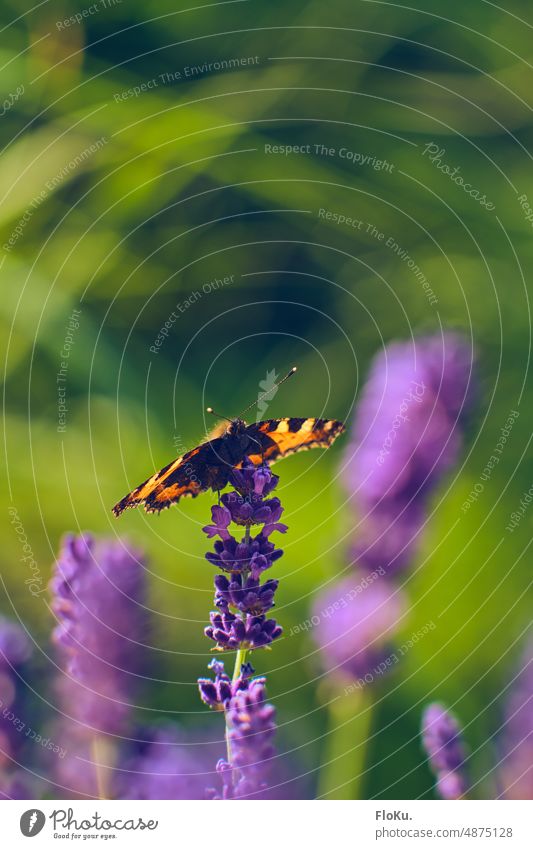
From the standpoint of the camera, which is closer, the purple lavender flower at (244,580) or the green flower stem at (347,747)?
the purple lavender flower at (244,580)

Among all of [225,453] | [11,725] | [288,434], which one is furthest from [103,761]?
[288,434]

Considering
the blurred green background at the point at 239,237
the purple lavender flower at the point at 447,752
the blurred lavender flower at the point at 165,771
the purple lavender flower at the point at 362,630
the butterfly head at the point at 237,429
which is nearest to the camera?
the purple lavender flower at the point at 447,752

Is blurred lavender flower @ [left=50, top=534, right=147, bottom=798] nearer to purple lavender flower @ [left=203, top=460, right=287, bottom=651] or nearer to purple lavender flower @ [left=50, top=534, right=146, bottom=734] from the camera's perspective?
purple lavender flower @ [left=50, top=534, right=146, bottom=734]

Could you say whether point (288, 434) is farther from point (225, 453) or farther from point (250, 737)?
point (250, 737)

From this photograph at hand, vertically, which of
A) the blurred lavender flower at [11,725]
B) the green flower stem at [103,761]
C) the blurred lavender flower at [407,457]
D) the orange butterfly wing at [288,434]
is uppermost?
the blurred lavender flower at [407,457]

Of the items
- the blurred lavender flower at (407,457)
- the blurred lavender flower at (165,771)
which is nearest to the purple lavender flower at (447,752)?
the blurred lavender flower at (165,771)

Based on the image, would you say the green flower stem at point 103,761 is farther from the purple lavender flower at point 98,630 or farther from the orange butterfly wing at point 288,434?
the orange butterfly wing at point 288,434
